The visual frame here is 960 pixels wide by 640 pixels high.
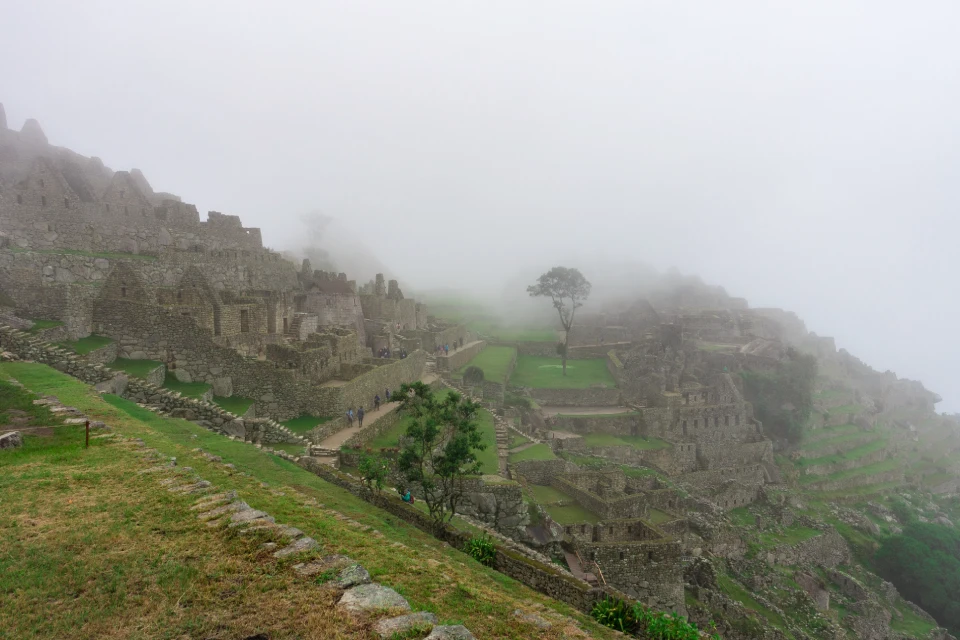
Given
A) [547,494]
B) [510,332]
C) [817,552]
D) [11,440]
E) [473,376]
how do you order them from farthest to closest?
[510,332] < [473,376] < [817,552] < [547,494] < [11,440]

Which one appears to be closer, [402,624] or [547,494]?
[402,624]

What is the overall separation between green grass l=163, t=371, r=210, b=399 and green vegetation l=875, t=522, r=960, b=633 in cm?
3491

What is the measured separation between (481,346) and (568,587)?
120 feet

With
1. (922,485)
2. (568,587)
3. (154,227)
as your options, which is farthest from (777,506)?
(154,227)

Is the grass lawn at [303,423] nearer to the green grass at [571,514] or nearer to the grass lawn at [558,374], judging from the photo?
the green grass at [571,514]

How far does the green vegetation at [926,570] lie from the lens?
89.7 feet

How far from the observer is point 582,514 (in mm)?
20281

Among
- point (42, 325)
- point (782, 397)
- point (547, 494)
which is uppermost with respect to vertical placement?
point (42, 325)

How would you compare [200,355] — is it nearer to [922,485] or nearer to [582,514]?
[582,514]

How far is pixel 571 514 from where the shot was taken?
20125 millimetres

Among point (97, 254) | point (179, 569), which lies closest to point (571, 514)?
point (179, 569)

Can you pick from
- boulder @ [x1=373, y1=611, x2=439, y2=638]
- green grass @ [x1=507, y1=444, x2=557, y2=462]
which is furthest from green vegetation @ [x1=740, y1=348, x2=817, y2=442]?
boulder @ [x1=373, y1=611, x2=439, y2=638]

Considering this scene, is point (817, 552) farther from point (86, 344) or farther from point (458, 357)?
point (86, 344)

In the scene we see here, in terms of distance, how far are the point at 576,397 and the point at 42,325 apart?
29.5 metres
